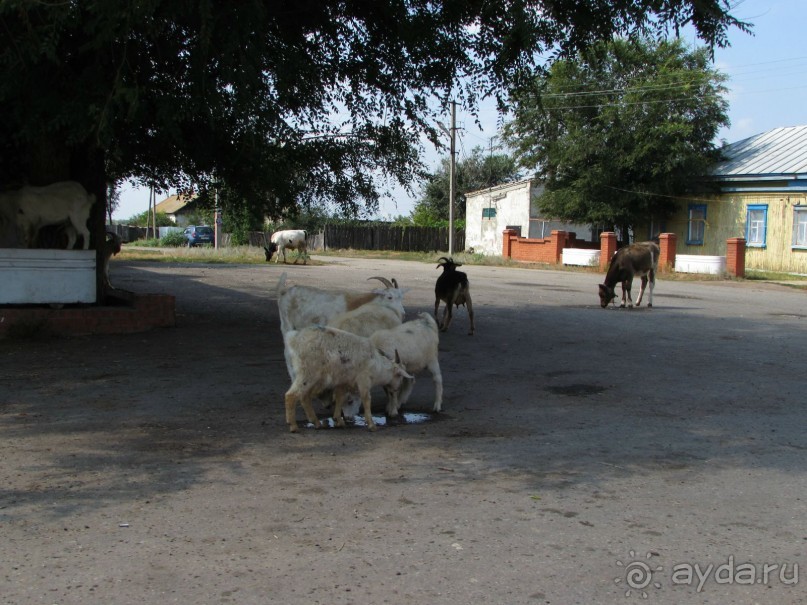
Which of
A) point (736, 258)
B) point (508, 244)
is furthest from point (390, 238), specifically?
point (736, 258)

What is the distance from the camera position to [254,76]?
29.6ft

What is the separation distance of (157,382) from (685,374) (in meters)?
5.81

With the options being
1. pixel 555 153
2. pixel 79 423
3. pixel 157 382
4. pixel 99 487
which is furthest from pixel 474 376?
pixel 555 153

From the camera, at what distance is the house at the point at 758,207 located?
3391 cm

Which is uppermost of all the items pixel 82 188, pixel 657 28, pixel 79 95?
pixel 657 28

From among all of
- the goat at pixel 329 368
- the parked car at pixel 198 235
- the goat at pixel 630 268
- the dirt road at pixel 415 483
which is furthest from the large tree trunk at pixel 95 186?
the parked car at pixel 198 235

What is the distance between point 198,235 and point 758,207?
136 ft

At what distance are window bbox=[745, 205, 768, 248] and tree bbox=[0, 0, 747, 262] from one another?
81.1 ft

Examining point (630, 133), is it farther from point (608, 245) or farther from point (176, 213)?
point (176, 213)

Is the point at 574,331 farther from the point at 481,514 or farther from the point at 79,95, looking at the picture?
the point at 481,514

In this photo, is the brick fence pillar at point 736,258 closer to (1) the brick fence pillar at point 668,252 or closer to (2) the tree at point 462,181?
(1) the brick fence pillar at point 668,252

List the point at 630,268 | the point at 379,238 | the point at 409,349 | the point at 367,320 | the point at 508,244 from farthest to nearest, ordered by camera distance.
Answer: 1. the point at 379,238
2. the point at 508,244
3. the point at 630,268
4. the point at 367,320
5. the point at 409,349

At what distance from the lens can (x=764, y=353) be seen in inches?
462

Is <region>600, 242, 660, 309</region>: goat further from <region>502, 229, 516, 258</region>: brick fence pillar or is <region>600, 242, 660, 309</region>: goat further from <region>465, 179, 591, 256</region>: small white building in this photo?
<region>465, 179, 591, 256</region>: small white building
